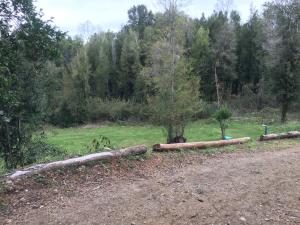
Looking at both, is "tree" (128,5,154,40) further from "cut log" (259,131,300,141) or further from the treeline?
"cut log" (259,131,300,141)

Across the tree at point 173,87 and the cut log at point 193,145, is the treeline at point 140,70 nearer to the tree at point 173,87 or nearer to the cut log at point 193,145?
the tree at point 173,87

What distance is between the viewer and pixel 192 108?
547 inches

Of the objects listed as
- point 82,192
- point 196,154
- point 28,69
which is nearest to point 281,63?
point 196,154

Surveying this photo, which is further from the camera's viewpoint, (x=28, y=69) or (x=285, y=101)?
(x=285, y=101)

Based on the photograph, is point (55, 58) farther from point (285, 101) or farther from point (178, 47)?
point (285, 101)

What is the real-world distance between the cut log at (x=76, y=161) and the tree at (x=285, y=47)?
16.9m

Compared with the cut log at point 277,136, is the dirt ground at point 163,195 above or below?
below

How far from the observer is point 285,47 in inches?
841

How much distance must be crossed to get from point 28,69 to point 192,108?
7365mm

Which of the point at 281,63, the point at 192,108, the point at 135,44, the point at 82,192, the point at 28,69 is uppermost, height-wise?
the point at 135,44

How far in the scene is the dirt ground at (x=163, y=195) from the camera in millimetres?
4324

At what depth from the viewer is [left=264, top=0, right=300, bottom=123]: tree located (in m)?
21.1

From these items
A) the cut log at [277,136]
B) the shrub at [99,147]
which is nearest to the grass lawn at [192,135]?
the cut log at [277,136]

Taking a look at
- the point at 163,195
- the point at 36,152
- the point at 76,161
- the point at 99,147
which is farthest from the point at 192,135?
the point at 163,195
